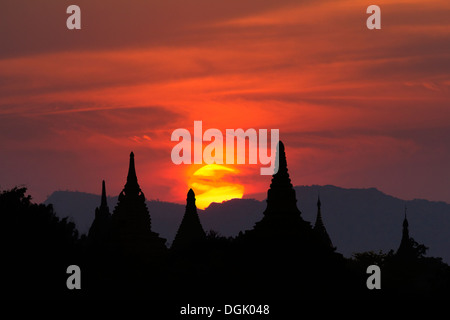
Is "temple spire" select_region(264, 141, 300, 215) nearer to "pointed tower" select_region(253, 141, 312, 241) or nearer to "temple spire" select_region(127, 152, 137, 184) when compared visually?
"pointed tower" select_region(253, 141, 312, 241)

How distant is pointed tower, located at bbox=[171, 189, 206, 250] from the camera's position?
9875 cm

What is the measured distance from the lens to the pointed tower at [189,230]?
98.8 metres

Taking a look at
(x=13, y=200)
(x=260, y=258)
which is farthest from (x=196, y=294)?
(x=13, y=200)

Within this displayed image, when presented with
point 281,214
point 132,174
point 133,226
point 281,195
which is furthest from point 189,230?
point 281,214

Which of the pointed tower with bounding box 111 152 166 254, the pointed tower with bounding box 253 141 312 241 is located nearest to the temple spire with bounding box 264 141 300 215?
the pointed tower with bounding box 253 141 312 241

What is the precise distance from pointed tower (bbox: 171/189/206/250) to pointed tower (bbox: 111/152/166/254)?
7.53 m

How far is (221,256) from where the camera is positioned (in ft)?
237

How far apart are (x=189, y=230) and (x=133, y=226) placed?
43.0 feet
